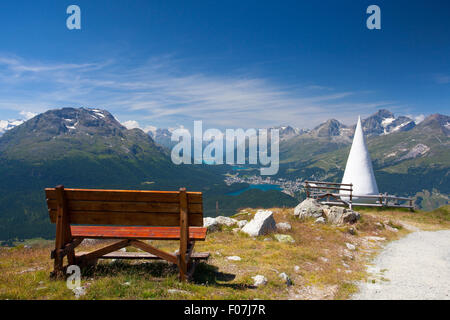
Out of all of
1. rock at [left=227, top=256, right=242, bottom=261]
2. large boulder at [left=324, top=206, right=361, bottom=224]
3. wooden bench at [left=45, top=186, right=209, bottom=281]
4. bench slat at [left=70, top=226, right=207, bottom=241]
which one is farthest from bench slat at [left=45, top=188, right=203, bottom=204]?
large boulder at [left=324, top=206, right=361, bottom=224]

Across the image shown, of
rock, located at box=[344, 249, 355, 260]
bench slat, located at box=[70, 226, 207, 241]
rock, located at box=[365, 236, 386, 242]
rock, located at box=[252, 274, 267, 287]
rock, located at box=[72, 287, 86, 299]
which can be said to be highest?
bench slat, located at box=[70, 226, 207, 241]

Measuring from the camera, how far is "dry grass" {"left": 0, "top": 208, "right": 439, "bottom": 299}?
471cm

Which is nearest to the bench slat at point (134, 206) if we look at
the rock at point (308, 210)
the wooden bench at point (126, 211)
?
the wooden bench at point (126, 211)

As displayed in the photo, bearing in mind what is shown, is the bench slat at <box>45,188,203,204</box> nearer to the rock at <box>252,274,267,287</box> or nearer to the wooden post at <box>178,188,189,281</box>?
the wooden post at <box>178,188,189,281</box>

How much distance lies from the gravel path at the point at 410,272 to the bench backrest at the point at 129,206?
438 centimetres

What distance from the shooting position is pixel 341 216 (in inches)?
531

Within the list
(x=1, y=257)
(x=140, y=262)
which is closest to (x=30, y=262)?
(x=1, y=257)

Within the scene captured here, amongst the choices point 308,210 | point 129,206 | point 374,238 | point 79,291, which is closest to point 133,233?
point 129,206

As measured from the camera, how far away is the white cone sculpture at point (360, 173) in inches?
870

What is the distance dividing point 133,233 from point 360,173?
2243 cm

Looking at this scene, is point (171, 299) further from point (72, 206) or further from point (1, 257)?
point (1, 257)

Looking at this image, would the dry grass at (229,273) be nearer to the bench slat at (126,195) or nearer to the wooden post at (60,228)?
the wooden post at (60,228)

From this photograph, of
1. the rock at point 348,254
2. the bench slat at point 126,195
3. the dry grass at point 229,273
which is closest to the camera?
the dry grass at point 229,273

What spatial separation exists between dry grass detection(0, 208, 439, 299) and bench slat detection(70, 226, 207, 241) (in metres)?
0.88
